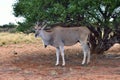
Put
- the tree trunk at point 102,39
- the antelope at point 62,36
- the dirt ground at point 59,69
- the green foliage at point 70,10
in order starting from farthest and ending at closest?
the tree trunk at point 102,39, the antelope at point 62,36, the green foliage at point 70,10, the dirt ground at point 59,69

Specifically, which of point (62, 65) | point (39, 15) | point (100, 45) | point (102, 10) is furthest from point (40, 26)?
point (100, 45)

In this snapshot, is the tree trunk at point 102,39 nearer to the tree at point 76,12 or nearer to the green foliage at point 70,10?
the tree at point 76,12

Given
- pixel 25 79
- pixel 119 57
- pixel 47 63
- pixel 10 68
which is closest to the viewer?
pixel 25 79

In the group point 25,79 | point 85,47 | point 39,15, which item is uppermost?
point 39,15

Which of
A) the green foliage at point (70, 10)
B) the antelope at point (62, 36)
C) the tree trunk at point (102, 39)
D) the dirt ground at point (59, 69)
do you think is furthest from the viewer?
the tree trunk at point (102, 39)

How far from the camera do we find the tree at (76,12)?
15.2 m

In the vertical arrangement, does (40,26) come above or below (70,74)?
above

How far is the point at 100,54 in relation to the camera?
18953mm

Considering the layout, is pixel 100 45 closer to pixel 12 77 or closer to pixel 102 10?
pixel 102 10

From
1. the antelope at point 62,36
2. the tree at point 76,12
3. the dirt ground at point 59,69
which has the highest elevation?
the tree at point 76,12

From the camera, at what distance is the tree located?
1521 centimetres

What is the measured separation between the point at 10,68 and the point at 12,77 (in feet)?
7.87

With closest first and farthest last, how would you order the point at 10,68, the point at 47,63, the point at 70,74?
the point at 70,74
the point at 10,68
the point at 47,63

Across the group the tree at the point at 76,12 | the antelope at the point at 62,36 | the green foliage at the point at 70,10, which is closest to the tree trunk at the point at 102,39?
the tree at the point at 76,12
